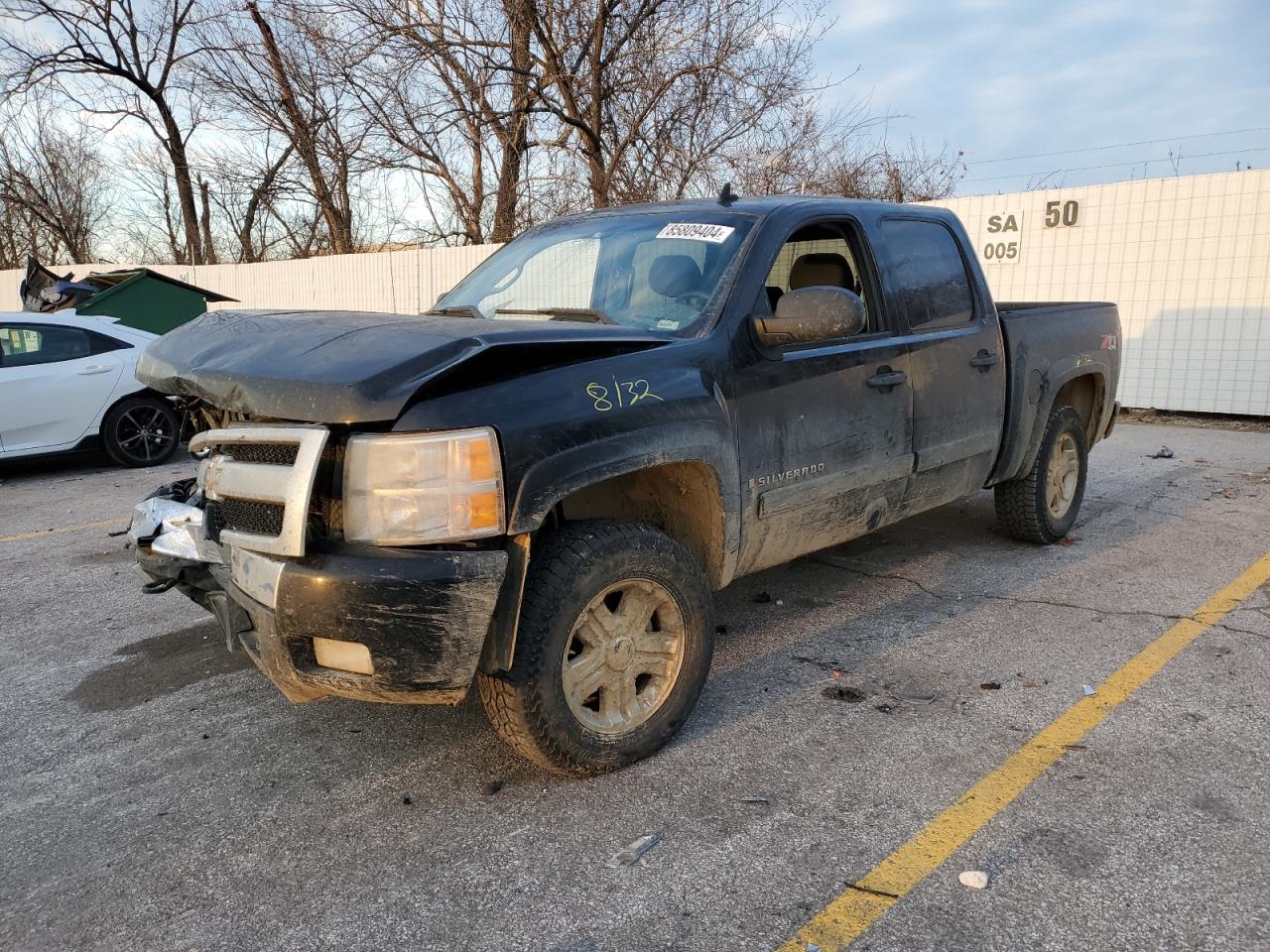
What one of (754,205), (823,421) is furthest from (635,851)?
(754,205)

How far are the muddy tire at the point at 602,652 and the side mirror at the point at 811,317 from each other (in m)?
0.93

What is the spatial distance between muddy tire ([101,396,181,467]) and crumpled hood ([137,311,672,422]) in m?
6.23

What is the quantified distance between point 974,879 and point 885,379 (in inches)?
85.9

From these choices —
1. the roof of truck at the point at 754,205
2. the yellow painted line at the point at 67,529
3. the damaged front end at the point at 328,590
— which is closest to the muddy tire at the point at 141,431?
the yellow painted line at the point at 67,529

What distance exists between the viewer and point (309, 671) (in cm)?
263

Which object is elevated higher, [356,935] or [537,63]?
[537,63]

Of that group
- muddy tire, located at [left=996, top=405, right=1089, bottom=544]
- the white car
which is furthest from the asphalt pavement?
the white car

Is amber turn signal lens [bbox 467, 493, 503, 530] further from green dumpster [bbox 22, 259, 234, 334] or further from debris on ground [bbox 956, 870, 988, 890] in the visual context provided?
green dumpster [bbox 22, 259, 234, 334]

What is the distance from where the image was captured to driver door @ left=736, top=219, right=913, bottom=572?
3.47m

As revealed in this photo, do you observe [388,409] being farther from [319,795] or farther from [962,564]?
[962,564]

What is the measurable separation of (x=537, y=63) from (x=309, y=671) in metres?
15.0

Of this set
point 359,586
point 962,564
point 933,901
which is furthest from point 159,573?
point 962,564

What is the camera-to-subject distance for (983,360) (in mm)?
4695

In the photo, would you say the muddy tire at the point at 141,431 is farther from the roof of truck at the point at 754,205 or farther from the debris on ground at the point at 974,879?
the debris on ground at the point at 974,879
